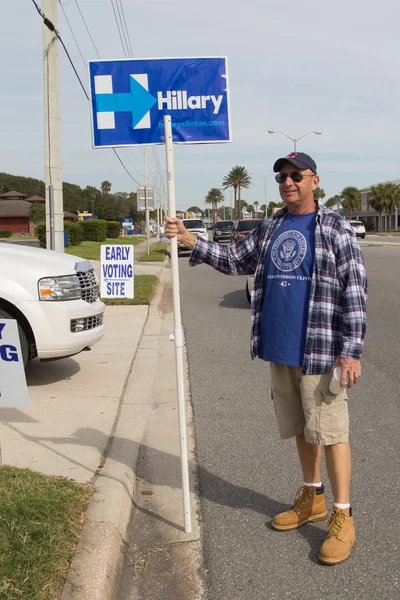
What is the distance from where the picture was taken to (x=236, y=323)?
37.3ft

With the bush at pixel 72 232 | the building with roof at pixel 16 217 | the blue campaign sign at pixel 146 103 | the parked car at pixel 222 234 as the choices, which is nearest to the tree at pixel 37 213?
the building with roof at pixel 16 217

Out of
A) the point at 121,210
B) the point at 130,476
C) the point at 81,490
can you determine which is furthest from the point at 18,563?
the point at 121,210

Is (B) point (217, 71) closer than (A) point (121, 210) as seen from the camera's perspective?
Yes

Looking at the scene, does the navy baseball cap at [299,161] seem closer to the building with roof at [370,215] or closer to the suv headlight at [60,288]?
the suv headlight at [60,288]

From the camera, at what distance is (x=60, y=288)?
659 centimetres

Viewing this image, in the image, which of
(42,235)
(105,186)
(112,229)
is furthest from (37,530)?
(105,186)

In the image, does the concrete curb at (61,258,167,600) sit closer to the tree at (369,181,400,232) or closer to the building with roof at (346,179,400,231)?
the tree at (369,181,400,232)

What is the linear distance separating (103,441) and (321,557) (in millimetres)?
2235

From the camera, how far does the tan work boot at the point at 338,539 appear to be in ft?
11.1

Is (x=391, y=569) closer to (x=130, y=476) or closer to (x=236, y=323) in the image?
(x=130, y=476)

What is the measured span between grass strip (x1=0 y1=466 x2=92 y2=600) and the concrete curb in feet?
0.18

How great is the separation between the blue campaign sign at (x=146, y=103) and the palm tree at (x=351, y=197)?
4132 inches

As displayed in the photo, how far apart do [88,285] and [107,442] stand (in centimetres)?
239

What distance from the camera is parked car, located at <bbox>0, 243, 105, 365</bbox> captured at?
6.38 meters
